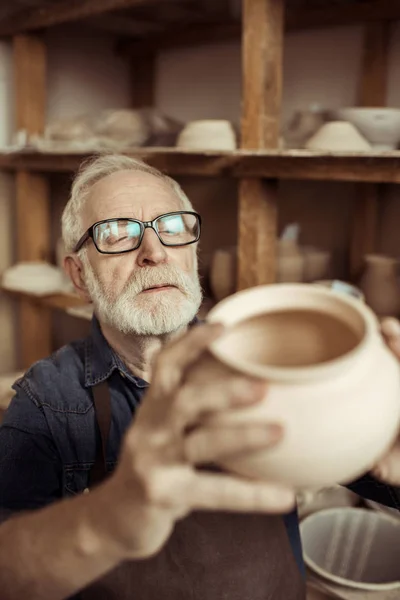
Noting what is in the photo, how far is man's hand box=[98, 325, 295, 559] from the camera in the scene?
605 mm

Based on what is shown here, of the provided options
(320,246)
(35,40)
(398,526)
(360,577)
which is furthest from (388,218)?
(35,40)

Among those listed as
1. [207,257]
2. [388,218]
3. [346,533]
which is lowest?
[346,533]

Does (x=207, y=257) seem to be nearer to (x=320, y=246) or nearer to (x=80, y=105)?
(x=320, y=246)

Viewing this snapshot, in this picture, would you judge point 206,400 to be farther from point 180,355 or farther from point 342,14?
point 342,14

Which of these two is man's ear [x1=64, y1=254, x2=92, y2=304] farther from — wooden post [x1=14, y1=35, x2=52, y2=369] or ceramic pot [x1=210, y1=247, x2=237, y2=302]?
wooden post [x1=14, y1=35, x2=52, y2=369]

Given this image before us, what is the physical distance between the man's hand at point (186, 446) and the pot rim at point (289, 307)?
16 mm

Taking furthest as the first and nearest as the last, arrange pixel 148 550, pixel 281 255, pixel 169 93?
1. pixel 169 93
2. pixel 281 255
3. pixel 148 550

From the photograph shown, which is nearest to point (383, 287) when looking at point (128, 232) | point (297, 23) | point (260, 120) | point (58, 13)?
point (260, 120)

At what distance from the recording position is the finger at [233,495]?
2.03 feet

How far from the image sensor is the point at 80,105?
3080 millimetres

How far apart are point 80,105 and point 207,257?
1.36 m

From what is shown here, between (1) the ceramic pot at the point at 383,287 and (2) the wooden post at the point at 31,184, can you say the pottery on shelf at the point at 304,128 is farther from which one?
(2) the wooden post at the point at 31,184

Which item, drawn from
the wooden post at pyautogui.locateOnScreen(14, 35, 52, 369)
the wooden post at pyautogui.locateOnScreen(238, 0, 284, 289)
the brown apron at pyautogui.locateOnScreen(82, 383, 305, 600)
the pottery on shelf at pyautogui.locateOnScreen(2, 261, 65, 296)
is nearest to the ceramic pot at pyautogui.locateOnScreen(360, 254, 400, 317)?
the wooden post at pyautogui.locateOnScreen(238, 0, 284, 289)

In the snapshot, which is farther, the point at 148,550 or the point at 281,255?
the point at 281,255
